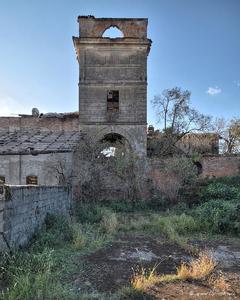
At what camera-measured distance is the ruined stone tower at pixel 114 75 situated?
20.5m

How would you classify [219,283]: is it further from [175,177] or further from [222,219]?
[175,177]

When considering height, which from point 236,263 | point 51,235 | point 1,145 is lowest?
point 236,263

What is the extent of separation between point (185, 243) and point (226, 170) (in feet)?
40.2

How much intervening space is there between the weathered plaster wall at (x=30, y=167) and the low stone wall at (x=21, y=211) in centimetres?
638

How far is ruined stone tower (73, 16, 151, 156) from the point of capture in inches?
808

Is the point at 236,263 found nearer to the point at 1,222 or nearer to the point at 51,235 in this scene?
the point at 51,235

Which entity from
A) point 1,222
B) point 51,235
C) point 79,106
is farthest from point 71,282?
point 79,106

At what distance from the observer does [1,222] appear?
667cm

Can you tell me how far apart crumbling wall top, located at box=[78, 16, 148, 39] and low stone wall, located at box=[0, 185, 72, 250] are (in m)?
13.1

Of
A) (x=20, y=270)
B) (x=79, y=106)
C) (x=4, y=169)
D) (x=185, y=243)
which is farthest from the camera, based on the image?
(x=79, y=106)

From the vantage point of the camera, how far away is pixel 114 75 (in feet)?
68.1

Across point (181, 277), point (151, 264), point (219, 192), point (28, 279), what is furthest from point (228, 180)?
point (28, 279)

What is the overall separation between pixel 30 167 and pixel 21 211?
10.2 metres

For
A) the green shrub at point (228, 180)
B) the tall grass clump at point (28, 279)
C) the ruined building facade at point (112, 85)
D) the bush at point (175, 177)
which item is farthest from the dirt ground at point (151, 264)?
the ruined building facade at point (112, 85)
